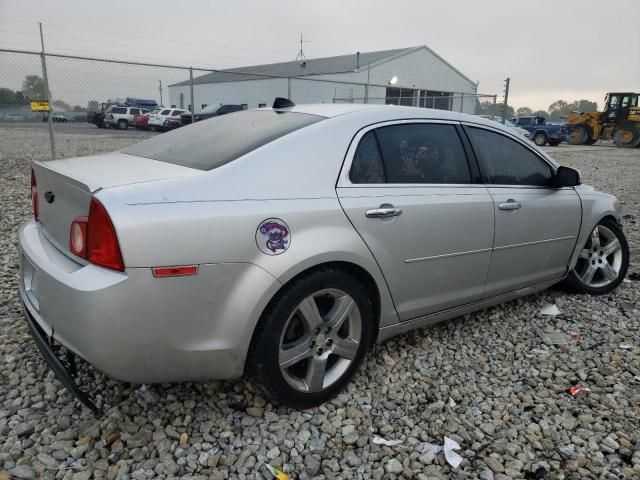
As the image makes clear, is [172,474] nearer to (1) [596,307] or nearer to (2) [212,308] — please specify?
(2) [212,308]

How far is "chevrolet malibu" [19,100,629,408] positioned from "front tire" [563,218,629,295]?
0.94 metres

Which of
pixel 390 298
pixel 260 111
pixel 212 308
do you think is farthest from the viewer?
pixel 260 111

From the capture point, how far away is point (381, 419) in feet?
8.14

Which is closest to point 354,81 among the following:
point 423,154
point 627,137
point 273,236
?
point 627,137

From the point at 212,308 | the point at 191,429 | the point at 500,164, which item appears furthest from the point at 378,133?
the point at 191,429

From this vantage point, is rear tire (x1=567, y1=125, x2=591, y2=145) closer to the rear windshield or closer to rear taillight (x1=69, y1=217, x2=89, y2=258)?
the rear windshield

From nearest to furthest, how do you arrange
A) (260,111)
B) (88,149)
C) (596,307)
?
(260,111) < (596,307) < (88,149)

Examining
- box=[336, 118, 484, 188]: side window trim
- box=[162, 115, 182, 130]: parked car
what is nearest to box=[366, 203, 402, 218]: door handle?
box=[336, 118, 484, 188]: side window trim

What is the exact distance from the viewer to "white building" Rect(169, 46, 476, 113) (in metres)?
28.6

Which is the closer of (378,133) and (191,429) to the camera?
(191,429)

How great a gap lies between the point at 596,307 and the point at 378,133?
8.14 feet

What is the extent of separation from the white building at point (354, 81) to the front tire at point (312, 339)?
25.0m

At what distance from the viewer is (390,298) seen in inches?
105

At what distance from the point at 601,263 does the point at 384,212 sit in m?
2.62
